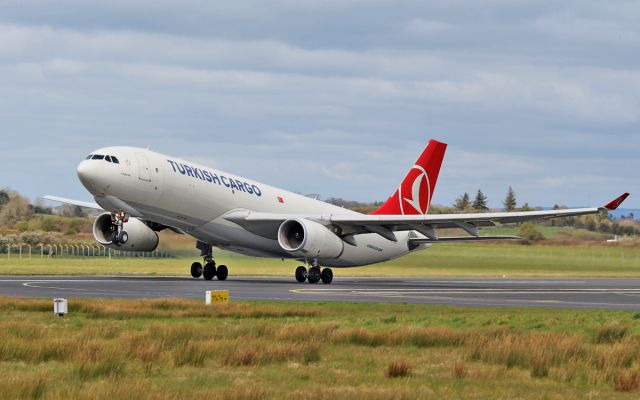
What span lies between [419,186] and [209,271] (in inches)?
492

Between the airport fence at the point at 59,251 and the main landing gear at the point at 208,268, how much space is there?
20956 mm

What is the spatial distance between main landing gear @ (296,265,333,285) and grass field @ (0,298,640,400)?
22458mm

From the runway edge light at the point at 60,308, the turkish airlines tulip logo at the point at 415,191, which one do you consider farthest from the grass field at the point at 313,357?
the turkish airlines tulip logo at the point at 415,191

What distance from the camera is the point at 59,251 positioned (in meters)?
77.6

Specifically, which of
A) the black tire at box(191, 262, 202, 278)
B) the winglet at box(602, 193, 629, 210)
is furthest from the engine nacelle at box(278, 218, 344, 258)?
the winglet at box(602, 193, 629, 210)

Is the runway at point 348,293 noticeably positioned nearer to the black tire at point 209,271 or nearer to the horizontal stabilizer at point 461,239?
the black tire at point 209,271

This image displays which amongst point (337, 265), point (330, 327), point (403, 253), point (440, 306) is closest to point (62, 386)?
point (330, 327)

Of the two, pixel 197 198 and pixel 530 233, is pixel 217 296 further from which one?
pixel 530 233

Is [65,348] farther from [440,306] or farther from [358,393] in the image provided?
[440,306]

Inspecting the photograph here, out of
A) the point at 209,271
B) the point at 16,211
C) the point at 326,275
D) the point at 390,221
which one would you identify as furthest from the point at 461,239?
the point at 16,211

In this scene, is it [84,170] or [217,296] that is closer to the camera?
[217,296]

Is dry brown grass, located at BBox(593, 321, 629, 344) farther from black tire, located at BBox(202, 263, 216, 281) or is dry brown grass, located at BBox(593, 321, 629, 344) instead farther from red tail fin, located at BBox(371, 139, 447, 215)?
red tail fin, located at BBox(371, 139, 447, 215)

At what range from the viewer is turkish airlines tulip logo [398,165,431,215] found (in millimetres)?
56594

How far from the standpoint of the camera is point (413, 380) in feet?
54.3
